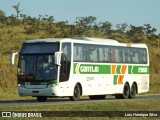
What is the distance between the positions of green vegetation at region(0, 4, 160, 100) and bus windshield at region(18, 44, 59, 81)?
17.7 m

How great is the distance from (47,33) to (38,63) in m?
59.6

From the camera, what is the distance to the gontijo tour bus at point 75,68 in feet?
95.8

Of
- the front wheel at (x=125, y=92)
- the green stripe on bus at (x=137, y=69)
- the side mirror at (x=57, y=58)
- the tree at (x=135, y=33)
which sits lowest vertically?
the front wheel at (x=125, y=92)

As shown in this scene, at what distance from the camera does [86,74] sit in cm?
3166

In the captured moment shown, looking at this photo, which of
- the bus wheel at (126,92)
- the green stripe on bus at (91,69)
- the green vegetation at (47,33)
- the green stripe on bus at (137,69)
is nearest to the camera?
the green stripe on bus at (91,69)

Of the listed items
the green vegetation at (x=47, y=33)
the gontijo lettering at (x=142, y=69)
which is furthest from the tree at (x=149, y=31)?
the gontijo lettering at (x=142, y=69)

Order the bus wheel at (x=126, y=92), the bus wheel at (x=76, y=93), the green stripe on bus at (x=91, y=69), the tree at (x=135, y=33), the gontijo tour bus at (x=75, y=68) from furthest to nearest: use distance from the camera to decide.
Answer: the tree at (x=135, y=33), the bus wheel at (x=126, y=92), the green stripe on bus at (x=91, y=69), the bus wheel at (x=76, y=93), the gontijo tour bus at (x=75, y=68)

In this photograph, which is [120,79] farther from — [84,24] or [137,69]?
[84,24]

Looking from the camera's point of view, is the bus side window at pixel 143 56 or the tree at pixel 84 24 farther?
the tree at pixel 84 24

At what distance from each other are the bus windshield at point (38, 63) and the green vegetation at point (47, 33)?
696 inches

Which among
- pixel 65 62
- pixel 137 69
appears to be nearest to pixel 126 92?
pixel 137 69

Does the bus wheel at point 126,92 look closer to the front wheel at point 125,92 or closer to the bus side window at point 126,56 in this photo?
the front wheel at point 125,92

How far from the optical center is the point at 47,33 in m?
88.8

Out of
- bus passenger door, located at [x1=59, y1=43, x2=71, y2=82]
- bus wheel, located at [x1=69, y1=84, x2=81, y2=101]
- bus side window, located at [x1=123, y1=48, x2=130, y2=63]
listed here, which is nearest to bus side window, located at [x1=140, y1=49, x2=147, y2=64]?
bus side window, located at [x1=123, y1=48, x2=130, y2=63]
